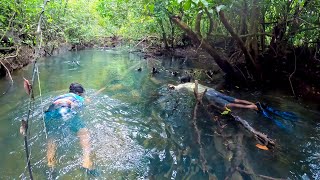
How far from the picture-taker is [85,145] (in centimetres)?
541

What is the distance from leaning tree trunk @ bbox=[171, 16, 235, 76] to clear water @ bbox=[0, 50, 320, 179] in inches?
46.2

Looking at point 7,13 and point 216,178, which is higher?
point 7,13

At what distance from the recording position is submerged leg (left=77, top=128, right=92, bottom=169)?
471 cm

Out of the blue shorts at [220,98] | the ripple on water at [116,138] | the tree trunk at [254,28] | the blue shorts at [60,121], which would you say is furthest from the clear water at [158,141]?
the tree trunk at [254,28]

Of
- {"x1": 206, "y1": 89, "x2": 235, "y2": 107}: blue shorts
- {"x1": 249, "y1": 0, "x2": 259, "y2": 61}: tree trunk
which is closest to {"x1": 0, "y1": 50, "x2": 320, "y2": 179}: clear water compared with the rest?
{"x1": 206, "y1": 89, "x2": 235, "y2": 107}: blue shorts

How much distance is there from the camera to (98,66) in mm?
15664

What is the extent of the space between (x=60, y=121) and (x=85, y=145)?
1.36 m

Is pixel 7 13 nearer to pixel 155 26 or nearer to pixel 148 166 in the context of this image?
pixel 148 166

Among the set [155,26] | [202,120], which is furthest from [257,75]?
[155,26]

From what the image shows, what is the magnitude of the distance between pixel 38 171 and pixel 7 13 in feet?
24.8

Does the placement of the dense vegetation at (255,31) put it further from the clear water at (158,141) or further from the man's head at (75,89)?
the man's head at (75,89)

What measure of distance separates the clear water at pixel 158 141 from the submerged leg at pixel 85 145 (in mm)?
109

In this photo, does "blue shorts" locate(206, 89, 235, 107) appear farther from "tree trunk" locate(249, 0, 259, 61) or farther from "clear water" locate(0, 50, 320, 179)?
"tree trunk" locate(249, 0, 259, 61)

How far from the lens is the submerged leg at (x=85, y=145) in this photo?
471cm
